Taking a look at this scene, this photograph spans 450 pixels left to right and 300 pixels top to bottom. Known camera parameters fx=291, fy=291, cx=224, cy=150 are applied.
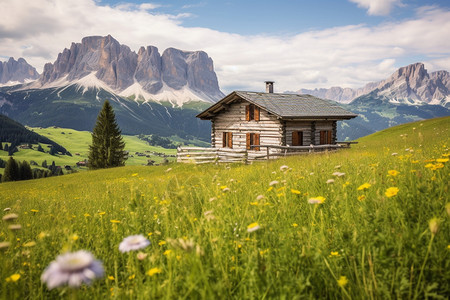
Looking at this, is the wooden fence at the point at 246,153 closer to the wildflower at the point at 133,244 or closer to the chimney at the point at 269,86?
the chimney at the point at 269,86

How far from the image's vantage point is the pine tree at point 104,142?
185ft

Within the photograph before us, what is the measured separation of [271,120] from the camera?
2653 centimetres

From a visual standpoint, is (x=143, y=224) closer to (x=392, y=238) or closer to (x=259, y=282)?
(x=259, y=282)

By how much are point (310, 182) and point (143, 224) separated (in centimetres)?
297

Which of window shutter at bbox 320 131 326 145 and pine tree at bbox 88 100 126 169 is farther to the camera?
pine tree at bbox 88 100 126 169

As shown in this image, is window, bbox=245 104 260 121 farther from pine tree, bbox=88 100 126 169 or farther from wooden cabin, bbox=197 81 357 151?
pine tree, bbox=88 100 126 169

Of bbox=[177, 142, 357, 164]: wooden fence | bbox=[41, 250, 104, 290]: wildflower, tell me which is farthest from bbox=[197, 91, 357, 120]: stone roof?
bbox=[41, 250, 104, 290]: wildflower

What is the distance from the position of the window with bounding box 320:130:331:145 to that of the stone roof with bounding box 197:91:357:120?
1927 millimetres

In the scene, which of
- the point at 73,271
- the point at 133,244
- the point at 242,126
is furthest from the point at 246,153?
the point at 73,271

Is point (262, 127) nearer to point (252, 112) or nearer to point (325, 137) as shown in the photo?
point (252, 112)

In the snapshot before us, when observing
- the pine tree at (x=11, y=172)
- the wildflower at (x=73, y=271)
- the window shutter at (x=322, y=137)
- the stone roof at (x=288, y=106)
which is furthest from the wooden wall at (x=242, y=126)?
the pine tree at (x=11, y=172)

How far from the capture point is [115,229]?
3.54 meters

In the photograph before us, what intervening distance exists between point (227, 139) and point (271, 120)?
5686 millimetres

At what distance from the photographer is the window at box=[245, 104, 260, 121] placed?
1075 inches
